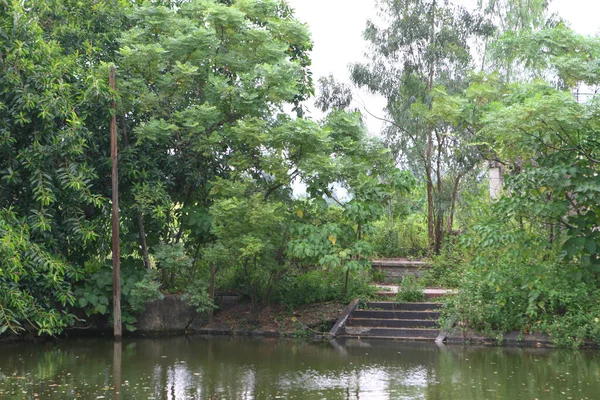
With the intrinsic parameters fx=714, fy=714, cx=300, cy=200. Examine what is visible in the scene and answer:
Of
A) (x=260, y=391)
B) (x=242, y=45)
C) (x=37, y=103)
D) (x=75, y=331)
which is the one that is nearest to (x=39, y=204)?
(x=37, y=103)

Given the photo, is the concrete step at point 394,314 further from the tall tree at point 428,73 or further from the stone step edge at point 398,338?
the tall tree at point 428,73

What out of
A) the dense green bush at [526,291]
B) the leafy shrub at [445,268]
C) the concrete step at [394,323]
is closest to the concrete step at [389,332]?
the concrete step at [394,323]

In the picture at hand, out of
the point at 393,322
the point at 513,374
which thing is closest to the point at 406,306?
the point at 393,322

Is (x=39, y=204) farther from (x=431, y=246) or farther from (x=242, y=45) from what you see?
(x=431, y=246)

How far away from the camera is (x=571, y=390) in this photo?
836 cm

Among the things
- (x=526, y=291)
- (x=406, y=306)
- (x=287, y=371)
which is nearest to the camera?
(x=287, y=371)

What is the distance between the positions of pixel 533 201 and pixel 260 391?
Answer: 19.1ft

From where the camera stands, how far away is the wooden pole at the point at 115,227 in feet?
41.9

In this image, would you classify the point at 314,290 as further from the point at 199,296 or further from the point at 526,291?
the point at 526,291

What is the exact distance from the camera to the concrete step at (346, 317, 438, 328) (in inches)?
520

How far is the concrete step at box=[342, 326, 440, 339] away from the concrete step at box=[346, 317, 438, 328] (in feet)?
0.57

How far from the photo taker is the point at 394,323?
1330 cm

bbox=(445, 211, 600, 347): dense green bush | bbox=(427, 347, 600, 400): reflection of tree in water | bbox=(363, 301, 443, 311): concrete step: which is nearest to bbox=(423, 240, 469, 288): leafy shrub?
bbox=(363, 301, 443, 311): concrete step

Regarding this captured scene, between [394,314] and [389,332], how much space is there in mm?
555
